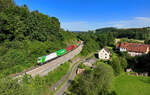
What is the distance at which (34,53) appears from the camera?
3366cm

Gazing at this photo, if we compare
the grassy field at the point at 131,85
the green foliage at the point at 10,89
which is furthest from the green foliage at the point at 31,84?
the grassy field at the point at 131,85

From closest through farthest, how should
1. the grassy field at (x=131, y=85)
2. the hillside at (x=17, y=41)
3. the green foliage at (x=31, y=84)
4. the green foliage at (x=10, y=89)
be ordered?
the green foliage at (x=10, y=89) < the green foliage at (x=31, y=84) < the grassy field at (x=131, y=85) < the hillside at (x=17, y=41)

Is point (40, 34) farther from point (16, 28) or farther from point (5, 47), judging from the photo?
point (5, 47)

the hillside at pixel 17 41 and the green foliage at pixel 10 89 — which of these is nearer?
the green foliage at pixel 10 89

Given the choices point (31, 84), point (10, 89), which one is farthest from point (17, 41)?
point (10, 89)

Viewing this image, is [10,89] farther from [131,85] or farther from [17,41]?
[131,85]

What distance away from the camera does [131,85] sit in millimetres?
27219

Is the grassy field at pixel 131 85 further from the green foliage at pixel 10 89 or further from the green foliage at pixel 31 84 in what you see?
the green foliage at pixel 10 89

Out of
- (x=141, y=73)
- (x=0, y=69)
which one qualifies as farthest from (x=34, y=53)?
(x=141, y=73)

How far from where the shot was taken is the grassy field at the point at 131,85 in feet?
78.5

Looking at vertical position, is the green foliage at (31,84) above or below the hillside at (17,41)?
below

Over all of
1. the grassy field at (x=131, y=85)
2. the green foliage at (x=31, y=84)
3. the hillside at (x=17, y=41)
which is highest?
the hillside at (x=17, y=41)

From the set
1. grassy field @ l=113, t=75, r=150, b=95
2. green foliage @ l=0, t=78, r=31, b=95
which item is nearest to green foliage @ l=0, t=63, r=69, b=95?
green foliage @ l=0, t=78, r=31, b=95

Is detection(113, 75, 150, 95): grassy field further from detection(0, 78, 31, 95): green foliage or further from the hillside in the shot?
the hillside
